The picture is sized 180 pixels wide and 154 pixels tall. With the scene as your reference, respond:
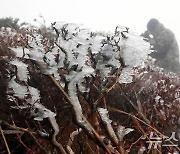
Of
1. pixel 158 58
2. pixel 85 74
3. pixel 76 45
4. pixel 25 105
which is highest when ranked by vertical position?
pixel 76 45

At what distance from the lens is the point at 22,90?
165 cm

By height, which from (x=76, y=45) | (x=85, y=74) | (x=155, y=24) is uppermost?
(x=76, y=45)

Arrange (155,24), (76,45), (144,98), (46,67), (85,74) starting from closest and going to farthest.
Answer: (46,67) → (85,74) → (76,45) → (144,98) → (155,24)

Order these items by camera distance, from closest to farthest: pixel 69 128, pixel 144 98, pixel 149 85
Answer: pixel 69 128
pixel 144 98
pixel 149 85

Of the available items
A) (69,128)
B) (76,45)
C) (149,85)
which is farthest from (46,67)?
(149,85)

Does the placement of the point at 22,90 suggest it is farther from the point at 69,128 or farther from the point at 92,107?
the point at 69,128

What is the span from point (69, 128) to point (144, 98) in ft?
7.70

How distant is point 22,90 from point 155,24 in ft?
77.3

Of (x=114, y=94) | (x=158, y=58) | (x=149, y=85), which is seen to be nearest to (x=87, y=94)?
(x=114, y=94)

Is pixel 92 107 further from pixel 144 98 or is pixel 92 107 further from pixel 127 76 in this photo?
pixel 144 98

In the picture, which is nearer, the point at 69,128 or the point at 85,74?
the point at 85,74

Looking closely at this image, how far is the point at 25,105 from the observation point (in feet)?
5.41

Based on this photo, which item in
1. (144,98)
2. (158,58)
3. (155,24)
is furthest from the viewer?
(155,24)

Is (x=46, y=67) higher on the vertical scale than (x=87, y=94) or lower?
higher
